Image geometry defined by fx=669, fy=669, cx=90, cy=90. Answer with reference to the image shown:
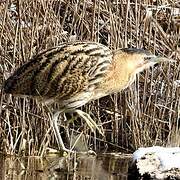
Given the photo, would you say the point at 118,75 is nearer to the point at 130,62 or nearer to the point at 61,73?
the point at 130,62

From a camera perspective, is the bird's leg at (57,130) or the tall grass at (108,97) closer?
the bird's leg at (57,130)

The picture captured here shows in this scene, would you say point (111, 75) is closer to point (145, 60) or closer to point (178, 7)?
point (145, 60)

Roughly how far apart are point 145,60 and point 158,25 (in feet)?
3.57

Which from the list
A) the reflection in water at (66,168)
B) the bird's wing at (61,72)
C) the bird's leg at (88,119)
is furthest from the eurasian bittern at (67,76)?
the reflection in water at (66,168)

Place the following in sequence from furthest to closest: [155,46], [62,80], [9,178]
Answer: [155,46] → [62,80] → [9,178]

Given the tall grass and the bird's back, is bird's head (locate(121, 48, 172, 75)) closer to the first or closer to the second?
the bird's back

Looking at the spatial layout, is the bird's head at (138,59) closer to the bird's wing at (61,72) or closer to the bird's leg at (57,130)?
the bird's wing at (61,72)

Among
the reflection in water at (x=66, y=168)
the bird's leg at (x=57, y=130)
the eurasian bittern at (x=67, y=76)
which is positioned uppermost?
the eurasian bittern at (x=67, y=76)

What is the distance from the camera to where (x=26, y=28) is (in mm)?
6035

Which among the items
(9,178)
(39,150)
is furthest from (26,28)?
(9,178)

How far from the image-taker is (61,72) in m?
5.60

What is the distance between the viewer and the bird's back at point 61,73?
18.0 feet

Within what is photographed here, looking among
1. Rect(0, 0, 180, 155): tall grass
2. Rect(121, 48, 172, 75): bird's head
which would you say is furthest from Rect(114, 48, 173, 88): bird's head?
Rect(0, 0, 180, 155): tall grass

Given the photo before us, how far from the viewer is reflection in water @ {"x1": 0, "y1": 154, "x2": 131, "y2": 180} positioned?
16.6 ft
